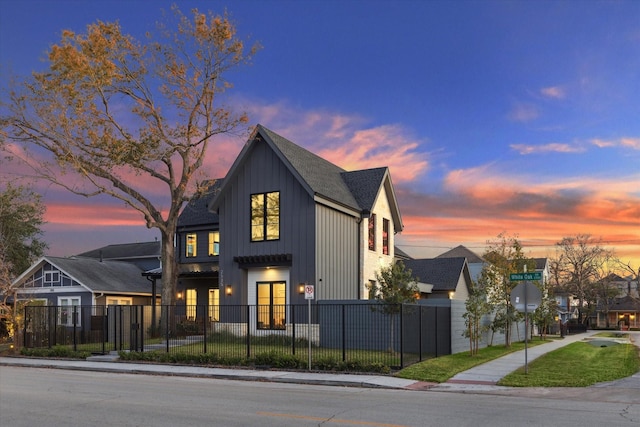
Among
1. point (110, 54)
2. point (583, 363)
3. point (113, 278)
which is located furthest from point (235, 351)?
point (113, 278)

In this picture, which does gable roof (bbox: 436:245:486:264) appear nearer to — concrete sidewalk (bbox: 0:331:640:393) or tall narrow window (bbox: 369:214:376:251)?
tall narrow window (bbox: 369:214:376:251)

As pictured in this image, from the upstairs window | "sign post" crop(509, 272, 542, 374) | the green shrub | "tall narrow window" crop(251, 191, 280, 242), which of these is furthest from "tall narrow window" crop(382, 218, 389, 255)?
the upstairs window

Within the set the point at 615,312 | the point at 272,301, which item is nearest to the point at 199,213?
the point at 272,301

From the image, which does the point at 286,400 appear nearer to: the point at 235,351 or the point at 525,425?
the point at 525,425

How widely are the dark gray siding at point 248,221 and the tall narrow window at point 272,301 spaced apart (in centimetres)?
77

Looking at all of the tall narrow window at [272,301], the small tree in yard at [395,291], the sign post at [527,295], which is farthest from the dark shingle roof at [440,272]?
the sign post at [527,295]

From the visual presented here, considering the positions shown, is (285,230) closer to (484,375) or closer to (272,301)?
(272,301)

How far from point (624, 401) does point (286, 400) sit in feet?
24.5

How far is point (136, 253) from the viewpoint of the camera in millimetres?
55094

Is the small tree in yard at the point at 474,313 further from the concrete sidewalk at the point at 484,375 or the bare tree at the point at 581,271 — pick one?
the bare tree at the point at 581,271

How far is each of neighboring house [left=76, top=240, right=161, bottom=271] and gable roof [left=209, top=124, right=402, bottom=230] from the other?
869 inches

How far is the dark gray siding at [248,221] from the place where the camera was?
2831cm

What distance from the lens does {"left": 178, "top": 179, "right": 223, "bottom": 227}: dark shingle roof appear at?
36.7 metres

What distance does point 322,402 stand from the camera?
13.2m
